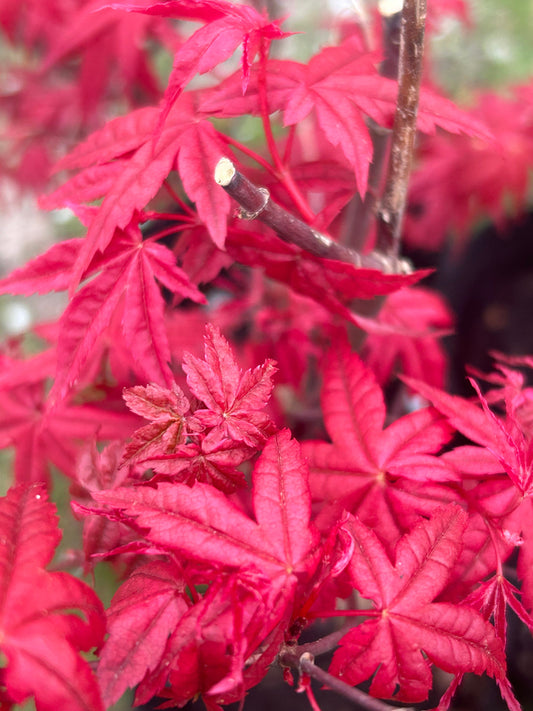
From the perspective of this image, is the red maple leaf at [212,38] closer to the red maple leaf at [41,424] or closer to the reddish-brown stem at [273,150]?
the reddish-brown stem at [273,150]

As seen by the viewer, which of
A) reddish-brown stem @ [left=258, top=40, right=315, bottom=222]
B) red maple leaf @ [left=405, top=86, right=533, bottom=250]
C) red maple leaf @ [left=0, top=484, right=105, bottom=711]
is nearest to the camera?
red maple leaf @ [left=0, top=484, right=105, bottom=711]

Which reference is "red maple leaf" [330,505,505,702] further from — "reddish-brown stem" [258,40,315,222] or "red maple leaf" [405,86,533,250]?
"red maple leaf" [405,86,533,250]

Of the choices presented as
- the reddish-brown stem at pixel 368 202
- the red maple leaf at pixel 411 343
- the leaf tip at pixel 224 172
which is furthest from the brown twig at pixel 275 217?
the red maple leaf at pixel 411 343

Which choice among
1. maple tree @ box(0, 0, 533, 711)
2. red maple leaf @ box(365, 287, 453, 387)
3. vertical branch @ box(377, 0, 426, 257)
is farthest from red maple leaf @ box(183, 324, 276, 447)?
red maple leaf @ box(365, 287, 453, 387)

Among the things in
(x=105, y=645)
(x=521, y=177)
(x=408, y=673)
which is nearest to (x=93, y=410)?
(x=105, y=645)

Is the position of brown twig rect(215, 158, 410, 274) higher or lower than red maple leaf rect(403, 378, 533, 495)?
A: higher

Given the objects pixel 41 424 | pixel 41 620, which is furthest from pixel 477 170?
pixel 41 620

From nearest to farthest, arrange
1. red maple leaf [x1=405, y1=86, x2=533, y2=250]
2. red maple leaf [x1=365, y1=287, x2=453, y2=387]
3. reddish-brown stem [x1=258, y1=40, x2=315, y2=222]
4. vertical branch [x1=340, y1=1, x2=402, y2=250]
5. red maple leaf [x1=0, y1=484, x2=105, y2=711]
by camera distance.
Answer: red maple leaf [x1=0, y1=484, x2=105, y2=711] < reddish-brown stem [x1=258, y1=40, x2=315, y2=222] < vertical branch [x1=340, y1=1, x2=402, y2=250] < red maple leaf [x1=365, y1=287, x2=453, y2=387] < red maple leaf [x1=405, y1=86, x2=533, y2=250]

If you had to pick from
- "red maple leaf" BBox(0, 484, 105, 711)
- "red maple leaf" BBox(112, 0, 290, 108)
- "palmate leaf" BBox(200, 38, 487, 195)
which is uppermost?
"red maple leaf" BBox(112, 0, 290, 108)
